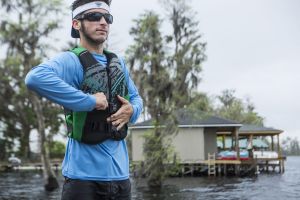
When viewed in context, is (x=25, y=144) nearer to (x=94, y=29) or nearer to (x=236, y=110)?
(x=236, y=110)

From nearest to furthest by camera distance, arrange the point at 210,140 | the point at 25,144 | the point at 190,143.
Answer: the point at 190,143, the point at 210,140, the point at 25,144

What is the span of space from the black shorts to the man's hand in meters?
0.29

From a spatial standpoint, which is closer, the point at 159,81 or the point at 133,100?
the point at 133,100

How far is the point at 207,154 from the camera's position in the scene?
41875 millimetres

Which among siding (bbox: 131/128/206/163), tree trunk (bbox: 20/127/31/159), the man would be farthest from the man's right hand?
tree trunk (bbox: 20/127/31/159)

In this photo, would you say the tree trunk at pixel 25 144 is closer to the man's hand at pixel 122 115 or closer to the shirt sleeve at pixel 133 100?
the shirt sleeve at pixel 133 100

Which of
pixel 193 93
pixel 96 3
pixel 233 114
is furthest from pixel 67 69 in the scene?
pixel 233 114

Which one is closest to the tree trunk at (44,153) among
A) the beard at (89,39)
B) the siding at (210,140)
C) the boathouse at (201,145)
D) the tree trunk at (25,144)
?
the boathouse at (201,145)

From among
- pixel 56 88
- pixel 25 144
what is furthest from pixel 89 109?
pixel 25 144

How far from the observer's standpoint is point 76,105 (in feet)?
8.03

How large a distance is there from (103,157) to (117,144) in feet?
0.37

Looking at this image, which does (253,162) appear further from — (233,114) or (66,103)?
(66,103)

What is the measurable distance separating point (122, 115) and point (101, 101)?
179 millimetres

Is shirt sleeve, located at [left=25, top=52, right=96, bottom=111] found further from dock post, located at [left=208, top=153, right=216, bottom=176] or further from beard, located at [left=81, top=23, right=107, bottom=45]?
dock post, located at [left=208, top=153, right=216, bottom=176]
